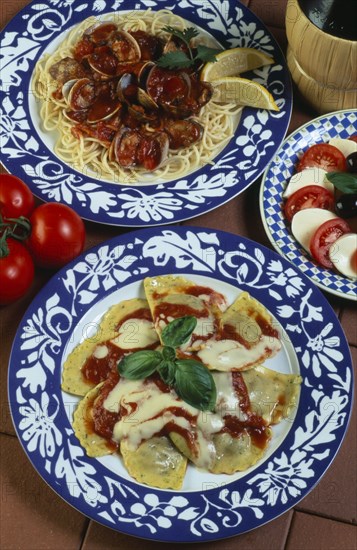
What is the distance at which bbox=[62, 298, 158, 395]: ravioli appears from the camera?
3320 millimetres

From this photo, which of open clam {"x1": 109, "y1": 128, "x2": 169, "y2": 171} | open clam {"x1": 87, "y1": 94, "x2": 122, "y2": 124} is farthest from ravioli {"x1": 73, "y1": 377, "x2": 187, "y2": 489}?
open clam {"x1": 87, "y1": 94, "x2": 122, "y2": 124}

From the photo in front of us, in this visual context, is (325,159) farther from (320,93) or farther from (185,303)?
(185,303)

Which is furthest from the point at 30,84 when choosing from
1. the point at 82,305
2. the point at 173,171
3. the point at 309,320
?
the point at 309,320

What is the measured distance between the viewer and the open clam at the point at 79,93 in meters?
3.88

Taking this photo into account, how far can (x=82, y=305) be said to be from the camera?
3.46m

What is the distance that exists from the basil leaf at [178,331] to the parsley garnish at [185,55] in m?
1.36

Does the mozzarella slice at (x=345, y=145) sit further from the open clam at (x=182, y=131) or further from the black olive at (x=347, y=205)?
the open clam at (x=182, y=131)

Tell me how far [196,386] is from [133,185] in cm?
114

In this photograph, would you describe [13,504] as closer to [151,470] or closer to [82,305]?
[151,470]

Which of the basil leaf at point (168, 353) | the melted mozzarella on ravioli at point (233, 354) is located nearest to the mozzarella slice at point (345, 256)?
the melted mozzarella on ravioli at point (233, 354)

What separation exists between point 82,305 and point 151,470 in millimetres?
812

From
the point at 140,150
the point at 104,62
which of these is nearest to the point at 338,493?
the point at 140,150

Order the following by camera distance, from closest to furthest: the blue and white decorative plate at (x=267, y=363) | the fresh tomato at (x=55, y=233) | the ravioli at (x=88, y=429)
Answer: the blue and white decorative plate at (x=267, y=363)
the ravioli at (x=88, y=429)
the fresh tomato at (x=55, y=233)

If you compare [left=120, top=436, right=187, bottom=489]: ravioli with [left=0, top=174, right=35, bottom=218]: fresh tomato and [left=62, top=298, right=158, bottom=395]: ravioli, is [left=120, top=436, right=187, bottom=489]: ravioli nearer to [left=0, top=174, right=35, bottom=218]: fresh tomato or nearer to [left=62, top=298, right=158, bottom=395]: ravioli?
[left=62, top=298, right=158, bottom=395]: ravioli
